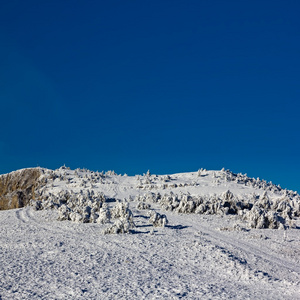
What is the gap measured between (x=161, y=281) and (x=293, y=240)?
425 inches

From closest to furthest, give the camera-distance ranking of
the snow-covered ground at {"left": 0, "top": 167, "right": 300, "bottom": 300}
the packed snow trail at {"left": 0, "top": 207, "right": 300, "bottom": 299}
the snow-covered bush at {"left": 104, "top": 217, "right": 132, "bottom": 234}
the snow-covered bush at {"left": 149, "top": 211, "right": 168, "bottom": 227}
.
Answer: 1. the packed snow trail at {"left": 0, "top": 207, "right": 300, "bottom": 299}
2. the snow-covered ground at {"left": 0, "top": 167, "right": 300, "bottom": 300}
3. the snow-covered bush at {"left": 104, "top": 217, "right": 132, "bottom": 234}
4. the snow-covered bush at {"left": 149, "top": 211, "right": 168, "bottom": 227}

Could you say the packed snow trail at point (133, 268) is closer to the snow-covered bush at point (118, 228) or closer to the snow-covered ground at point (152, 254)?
the snow-covered ground at point (152, 254)

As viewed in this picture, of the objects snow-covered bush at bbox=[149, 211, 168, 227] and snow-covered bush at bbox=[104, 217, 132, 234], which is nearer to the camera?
snow-covered bush at bbox=[104, 217, 132, 234]

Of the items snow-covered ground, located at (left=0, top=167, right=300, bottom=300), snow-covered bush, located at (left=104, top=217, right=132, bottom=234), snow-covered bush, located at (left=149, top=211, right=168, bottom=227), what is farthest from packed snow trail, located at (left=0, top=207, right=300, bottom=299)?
snow-covered bush, located at (left=149, top=211, right=168, bottom=227)

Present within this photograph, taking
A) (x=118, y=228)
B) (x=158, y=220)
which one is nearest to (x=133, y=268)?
(x=118, y=228)

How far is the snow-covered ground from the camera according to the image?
941 centimetres

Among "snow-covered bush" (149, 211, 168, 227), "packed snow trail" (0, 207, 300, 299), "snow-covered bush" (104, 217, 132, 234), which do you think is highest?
"snow-covered bush" (149, 211, 168, 227)

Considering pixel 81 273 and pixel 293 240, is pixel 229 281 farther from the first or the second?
pixel 293 240

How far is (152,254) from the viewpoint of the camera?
1323cm

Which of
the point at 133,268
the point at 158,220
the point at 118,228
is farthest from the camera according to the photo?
the point at 158,220

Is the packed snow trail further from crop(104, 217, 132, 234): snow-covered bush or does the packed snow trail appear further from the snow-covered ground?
crop(104, 217, 132, 234): snow-covered bush

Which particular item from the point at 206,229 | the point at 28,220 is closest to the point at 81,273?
the point at 206,229

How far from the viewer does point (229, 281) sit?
10383mm

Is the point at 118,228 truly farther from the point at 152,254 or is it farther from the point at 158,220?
the point at 152,254
